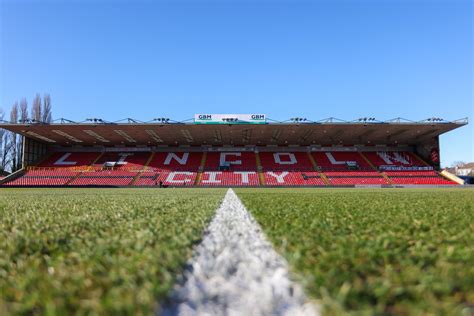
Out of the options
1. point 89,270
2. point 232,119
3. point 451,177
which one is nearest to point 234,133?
point 232,119

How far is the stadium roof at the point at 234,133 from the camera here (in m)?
29.2

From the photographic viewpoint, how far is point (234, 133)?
3253cm

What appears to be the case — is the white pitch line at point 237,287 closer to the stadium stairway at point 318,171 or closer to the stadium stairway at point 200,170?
the stadium stairway at point 200,170

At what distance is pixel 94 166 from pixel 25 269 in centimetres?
3694

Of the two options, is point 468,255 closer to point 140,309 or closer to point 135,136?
point 140,309

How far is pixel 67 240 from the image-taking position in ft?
6.16

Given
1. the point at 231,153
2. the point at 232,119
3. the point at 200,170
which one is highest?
the point at 232,119

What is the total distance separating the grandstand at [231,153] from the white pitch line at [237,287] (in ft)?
89.0

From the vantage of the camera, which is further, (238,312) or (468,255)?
(468,255)

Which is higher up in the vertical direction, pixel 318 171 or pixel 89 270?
pixel 318 171

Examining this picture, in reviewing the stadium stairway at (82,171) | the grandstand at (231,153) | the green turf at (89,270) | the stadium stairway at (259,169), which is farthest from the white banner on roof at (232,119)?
the green turf at (89,270)

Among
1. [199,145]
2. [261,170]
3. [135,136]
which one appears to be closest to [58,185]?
[135,136]

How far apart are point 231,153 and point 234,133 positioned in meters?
6.05

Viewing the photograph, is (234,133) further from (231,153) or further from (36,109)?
(36,109)
